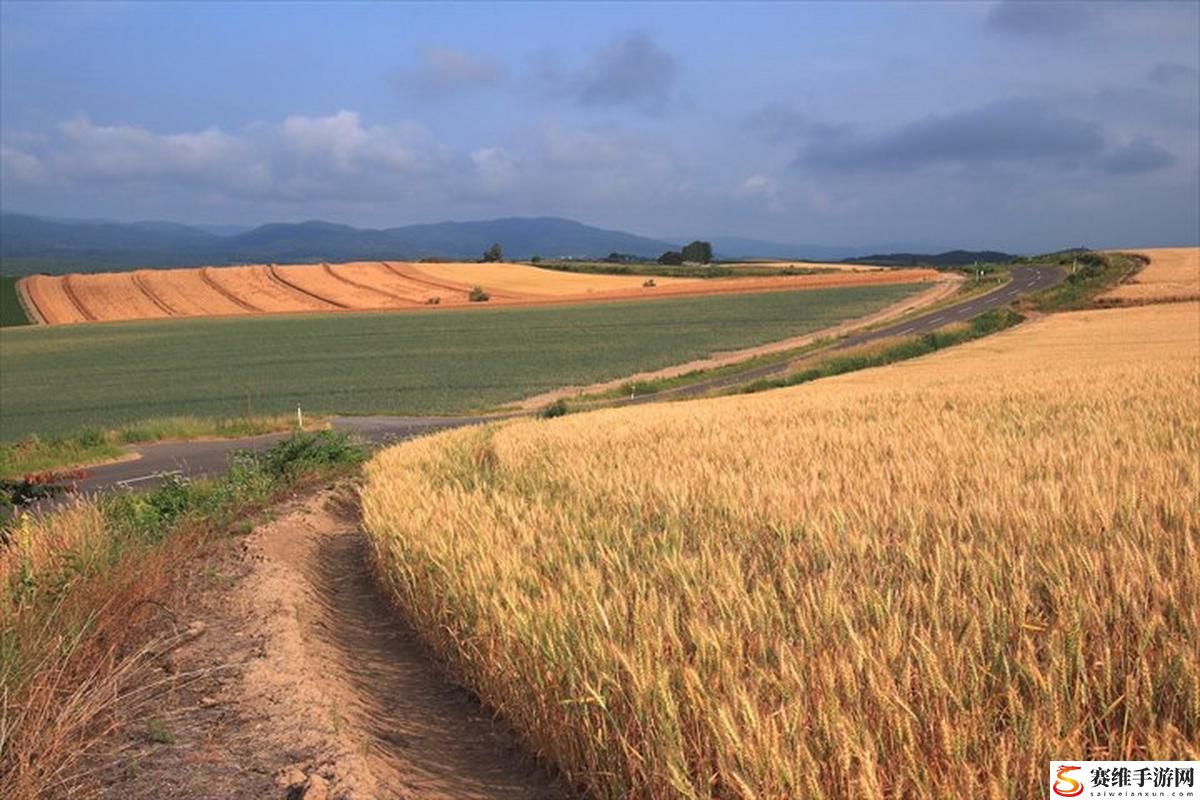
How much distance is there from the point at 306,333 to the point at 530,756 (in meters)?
75.7

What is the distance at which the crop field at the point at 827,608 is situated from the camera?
351 centimetres

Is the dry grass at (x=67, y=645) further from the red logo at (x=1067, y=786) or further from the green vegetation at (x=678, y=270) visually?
the green vegetation at (x=678, y=270)

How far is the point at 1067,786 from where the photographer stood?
322cm

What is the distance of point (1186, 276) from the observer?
72.1 metres

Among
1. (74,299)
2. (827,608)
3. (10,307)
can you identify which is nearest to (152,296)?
(74,299)

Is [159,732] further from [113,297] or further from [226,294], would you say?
[113,297]

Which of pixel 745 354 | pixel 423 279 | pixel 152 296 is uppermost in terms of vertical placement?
pixel 423 279

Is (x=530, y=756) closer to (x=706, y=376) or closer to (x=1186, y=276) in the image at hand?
(x=706, y=376)

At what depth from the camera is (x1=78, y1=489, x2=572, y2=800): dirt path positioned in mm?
4520

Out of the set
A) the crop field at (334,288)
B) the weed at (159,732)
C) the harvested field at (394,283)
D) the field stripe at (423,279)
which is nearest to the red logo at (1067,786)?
the weed at (159,732)

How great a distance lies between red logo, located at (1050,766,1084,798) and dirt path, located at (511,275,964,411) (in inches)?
1386

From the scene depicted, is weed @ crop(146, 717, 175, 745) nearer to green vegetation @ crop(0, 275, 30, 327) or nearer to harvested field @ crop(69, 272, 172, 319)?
harvested field @ crop(69, 272, 172, 319)

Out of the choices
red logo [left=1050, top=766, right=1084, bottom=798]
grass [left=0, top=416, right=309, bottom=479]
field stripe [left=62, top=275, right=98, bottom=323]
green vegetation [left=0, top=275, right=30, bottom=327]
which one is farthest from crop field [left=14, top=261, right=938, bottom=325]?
red logo [left=1050, top=766, right=1084, bottom=798]

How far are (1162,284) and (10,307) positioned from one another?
351 ft
